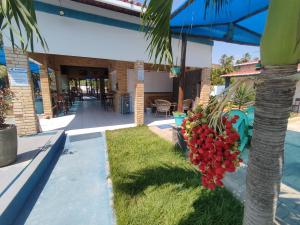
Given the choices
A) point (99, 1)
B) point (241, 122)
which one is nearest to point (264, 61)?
point (241, 122)

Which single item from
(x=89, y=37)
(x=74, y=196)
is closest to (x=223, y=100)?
(x=74, y=196)

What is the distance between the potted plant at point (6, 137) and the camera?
9.18 feet

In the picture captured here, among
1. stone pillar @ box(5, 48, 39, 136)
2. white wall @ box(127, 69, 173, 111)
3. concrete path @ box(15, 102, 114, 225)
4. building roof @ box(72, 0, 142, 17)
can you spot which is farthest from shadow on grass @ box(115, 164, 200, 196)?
white wall @ box(127, 69, 173, 111)

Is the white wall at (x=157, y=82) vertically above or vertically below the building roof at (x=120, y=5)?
below

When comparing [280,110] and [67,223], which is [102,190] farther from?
[280,110]

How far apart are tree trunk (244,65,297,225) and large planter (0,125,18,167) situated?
3.58 meters

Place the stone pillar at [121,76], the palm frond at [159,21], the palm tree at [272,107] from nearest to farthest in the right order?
the palm tree at [272,107] < the palm frond at [159,21] < the stone pillar at [121,76]

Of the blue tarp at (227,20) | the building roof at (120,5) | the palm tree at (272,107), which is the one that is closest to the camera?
the palm tree at (272,107)

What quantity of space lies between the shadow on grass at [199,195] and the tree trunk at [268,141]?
1.27 metres

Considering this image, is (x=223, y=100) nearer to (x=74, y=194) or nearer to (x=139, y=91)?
(x=74, y=194)

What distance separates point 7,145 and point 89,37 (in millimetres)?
3547

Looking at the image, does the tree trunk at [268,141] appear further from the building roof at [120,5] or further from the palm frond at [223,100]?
the building roof at [120,5]

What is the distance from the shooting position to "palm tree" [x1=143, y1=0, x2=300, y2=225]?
2.46 ft

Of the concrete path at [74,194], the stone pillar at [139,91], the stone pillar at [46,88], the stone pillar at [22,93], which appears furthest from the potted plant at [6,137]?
the stone pillar at [46,88]
